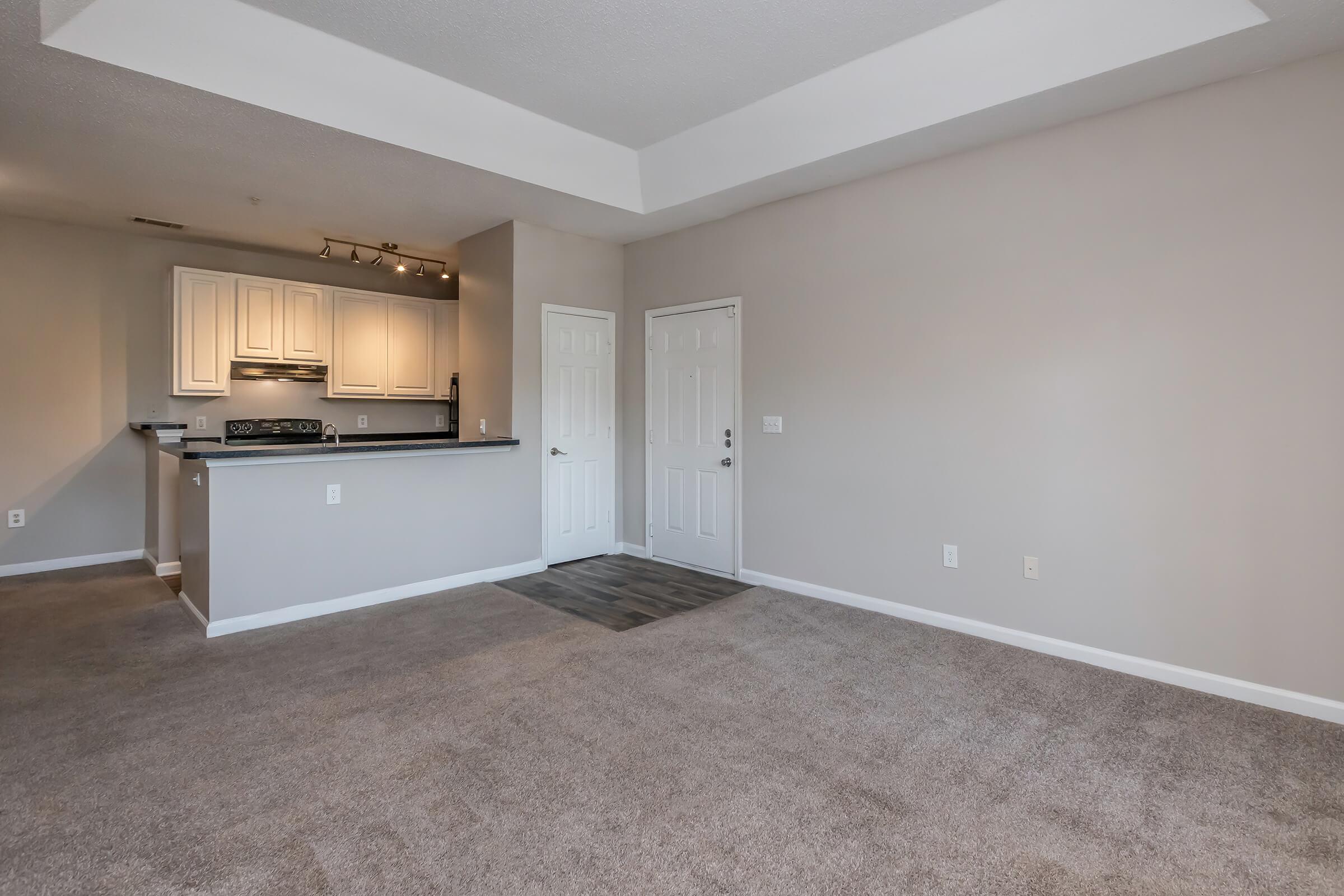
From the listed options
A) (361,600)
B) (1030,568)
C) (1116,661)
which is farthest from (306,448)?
(1116,661)

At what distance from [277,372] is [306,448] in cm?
231

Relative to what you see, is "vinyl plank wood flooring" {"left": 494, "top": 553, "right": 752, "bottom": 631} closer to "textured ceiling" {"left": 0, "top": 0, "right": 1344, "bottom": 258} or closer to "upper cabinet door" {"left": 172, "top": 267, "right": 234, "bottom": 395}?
"textured ceiling" {"left": 0, "top": 0, "right": 1344, "bottom": 258}

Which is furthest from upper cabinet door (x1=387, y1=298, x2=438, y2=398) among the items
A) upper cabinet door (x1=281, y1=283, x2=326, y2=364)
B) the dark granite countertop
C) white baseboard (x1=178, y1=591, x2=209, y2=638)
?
white baseboard (x1=178, y1=591, x2=209, y2=638)

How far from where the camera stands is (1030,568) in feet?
11.1

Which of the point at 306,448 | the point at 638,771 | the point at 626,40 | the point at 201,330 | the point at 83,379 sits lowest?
the point at 638,771

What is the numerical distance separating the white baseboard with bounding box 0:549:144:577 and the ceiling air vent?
8.81ft

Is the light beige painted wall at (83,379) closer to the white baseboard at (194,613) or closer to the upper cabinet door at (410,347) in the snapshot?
the upper cabinet door at (410,347)

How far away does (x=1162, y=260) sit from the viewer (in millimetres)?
2969

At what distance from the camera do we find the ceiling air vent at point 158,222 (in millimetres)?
4855

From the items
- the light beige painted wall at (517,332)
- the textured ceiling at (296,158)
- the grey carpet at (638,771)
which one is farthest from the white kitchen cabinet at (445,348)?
the grey carpet at (638,771)

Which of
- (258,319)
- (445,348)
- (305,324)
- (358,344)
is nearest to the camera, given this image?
(258,319)

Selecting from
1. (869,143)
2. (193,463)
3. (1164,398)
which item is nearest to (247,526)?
(193,463)

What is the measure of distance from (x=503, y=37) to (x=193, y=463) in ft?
10.0

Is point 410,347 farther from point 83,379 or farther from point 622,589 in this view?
point 622,589
